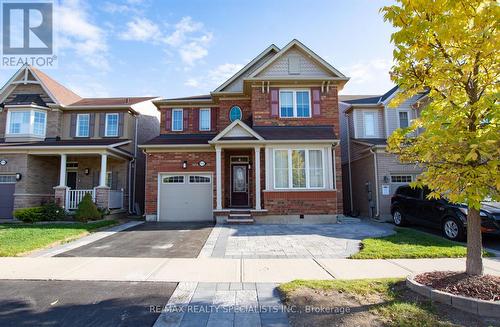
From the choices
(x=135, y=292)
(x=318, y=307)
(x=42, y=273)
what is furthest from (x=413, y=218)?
(x=42, y=273)

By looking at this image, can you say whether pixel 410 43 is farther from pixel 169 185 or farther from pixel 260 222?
pixel 169 185

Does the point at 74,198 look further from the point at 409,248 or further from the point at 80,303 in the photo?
the point at 409,248

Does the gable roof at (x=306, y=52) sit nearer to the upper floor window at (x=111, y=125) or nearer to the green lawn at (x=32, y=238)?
the upper floor window at (x=111, y=125)

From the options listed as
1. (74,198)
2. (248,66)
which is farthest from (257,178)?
(74,198)

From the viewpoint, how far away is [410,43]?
4285 millimetres

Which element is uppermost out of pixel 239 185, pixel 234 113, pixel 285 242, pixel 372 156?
pixel 234 113

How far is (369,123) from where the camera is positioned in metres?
16.1

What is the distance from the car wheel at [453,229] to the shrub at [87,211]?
45.0 feet

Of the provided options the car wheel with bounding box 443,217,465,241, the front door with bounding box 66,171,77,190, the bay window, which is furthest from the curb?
the front door with bounding box 66,171,77,190

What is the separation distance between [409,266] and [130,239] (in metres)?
7.66

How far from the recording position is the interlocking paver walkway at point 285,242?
6867 mm

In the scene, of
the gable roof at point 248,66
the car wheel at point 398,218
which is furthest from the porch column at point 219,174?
the car wheel at point 398,218

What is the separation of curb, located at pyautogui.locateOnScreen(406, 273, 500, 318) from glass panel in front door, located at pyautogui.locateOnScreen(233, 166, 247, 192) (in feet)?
36.1

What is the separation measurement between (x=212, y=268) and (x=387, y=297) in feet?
10.3
